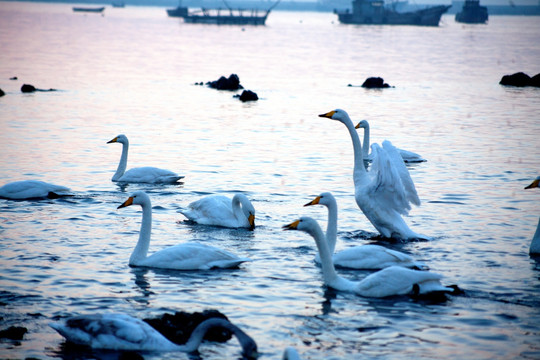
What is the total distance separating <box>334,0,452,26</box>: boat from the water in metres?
99.8

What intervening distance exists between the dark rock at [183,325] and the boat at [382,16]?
130827 mm

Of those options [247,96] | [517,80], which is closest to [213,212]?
[247,96]

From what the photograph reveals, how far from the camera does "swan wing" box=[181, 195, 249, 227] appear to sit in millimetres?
13109

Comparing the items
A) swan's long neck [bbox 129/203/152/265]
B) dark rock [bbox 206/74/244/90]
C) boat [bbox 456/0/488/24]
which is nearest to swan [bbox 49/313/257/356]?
swan's long neck [bbox 129/203/152/265]

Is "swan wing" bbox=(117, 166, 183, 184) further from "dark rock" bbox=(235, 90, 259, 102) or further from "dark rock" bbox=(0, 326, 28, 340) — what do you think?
"dark rock" bbox=(235, 90, 259, 102)

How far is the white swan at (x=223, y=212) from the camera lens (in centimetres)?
1280

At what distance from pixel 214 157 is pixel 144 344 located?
12.2m

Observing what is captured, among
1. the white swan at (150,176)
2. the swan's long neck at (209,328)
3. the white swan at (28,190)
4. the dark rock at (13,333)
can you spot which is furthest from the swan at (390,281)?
the white swan at (150,176)

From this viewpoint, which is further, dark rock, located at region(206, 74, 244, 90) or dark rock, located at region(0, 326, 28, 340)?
dark rock, located at region(206, 74, 244, 90)

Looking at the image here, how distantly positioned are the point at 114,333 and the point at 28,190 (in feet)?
23.8

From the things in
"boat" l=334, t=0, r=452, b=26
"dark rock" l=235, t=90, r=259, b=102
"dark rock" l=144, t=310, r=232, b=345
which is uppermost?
"boat" l=334, t=0, r=452, b=26

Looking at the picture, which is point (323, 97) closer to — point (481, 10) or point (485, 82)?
point (485, 82)

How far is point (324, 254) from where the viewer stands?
9.75 metres

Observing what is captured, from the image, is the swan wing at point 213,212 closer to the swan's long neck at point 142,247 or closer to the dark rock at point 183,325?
the swan's long neck at point 142,247
